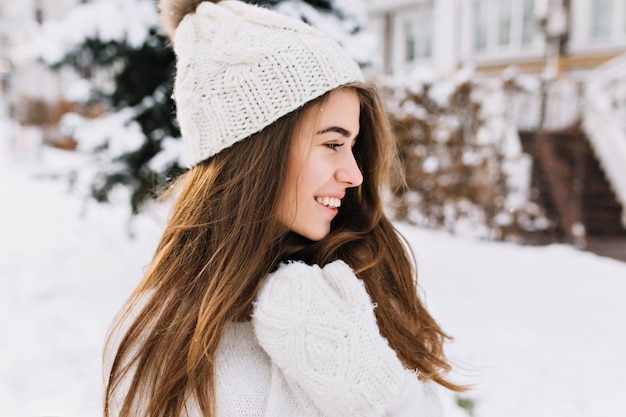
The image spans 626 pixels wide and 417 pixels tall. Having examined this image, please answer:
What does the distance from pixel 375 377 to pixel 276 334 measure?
0.26m

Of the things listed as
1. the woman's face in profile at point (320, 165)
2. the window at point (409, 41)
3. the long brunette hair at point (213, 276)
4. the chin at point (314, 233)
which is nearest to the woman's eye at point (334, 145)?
the woman's face in profile at point (320, 165)

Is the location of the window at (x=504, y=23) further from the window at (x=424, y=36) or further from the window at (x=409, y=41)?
the window at (x=409, y=41)

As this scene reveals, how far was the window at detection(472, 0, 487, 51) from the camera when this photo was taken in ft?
46.0

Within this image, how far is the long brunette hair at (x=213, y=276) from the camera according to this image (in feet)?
4.02

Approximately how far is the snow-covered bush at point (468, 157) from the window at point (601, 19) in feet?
24.1

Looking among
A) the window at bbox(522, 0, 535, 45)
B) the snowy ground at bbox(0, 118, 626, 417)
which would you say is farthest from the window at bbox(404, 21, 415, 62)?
the snowy ground at bbox(0, 118, 626, 417)

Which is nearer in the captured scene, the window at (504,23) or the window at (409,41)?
the window at (504,23)

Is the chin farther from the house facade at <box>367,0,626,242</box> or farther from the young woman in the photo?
the house facade at <box>367,0,626,242</box>

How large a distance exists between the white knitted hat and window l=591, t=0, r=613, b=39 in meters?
13.0

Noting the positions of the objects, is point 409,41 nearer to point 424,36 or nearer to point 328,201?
point 424,36

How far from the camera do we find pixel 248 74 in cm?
128

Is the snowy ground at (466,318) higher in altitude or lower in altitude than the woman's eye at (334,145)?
lower

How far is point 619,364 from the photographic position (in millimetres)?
3236

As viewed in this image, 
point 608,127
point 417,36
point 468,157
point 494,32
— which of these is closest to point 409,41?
point 417,36
